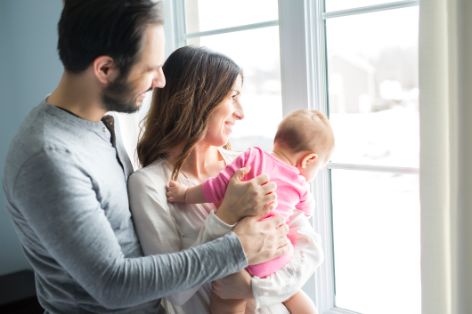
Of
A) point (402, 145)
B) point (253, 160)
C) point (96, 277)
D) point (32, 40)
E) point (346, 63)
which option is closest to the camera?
point (96, 277)

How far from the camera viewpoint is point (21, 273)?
304 centimetres

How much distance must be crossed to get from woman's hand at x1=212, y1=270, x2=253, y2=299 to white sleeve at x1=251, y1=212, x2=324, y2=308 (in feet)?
0.06

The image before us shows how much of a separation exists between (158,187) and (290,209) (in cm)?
42

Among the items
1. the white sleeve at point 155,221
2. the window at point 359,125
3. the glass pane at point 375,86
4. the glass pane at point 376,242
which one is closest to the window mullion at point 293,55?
the window at point 359,125

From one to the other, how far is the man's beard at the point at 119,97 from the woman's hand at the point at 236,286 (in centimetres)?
55

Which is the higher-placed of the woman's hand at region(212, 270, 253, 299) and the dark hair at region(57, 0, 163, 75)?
the dark hair at region(57, 0, 163, 75)

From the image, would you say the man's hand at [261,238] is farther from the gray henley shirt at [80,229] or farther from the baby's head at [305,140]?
the baby's head at [305,140]

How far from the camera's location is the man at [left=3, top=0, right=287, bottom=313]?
1135 mm

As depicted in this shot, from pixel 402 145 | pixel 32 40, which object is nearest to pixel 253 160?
pixel 402 145

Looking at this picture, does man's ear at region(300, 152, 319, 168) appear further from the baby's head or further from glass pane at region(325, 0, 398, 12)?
glass pane at region(325, 0, 398, 12)

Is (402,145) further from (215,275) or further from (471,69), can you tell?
(215,275)

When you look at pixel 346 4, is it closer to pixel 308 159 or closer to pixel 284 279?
pixel 308 159

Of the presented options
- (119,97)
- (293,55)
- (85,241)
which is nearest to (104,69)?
(119,97)

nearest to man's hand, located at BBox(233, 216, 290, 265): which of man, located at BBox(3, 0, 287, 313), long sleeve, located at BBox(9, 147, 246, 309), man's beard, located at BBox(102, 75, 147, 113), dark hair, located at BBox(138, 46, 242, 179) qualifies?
man, located at BBox(3, 0, 287, 313)
